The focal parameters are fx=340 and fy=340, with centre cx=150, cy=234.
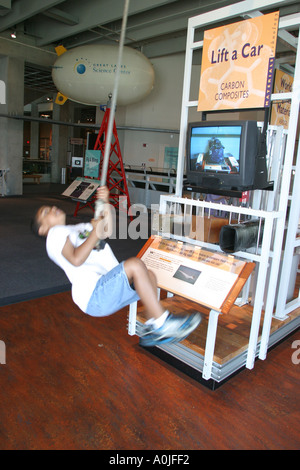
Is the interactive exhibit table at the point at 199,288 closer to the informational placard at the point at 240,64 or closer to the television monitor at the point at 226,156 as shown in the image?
the television monitor at the point at 226,156

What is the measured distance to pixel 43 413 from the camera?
1.87m

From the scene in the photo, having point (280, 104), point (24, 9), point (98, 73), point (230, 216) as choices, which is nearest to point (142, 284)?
point (230, 216)

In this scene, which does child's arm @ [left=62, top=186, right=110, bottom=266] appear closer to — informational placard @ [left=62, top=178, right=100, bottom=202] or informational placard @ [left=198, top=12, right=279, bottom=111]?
informational placard @ [left=198, top=12, right=279, bottom=111]

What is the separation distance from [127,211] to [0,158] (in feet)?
15.3

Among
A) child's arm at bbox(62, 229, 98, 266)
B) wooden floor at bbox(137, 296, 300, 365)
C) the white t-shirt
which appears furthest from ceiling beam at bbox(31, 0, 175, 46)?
child's arm at bbox(62, 229, 98, 266)

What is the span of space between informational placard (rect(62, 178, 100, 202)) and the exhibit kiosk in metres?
4.38

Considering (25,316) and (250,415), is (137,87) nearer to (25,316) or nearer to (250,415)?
(25,316)

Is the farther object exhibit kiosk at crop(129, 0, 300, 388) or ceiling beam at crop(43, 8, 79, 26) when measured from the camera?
ceiling beam at crop(43, 8, 79, 26)

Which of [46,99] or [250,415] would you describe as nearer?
[250,415]

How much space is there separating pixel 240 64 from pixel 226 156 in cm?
79

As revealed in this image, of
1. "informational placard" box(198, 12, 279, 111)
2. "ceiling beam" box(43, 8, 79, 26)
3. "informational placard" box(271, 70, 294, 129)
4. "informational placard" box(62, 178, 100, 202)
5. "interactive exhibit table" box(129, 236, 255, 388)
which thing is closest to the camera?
"interactive exhibit table" box(129, 236, 255, 388)

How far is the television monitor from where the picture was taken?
225 cm

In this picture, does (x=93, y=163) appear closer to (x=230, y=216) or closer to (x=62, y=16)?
(x=62, y=16)
